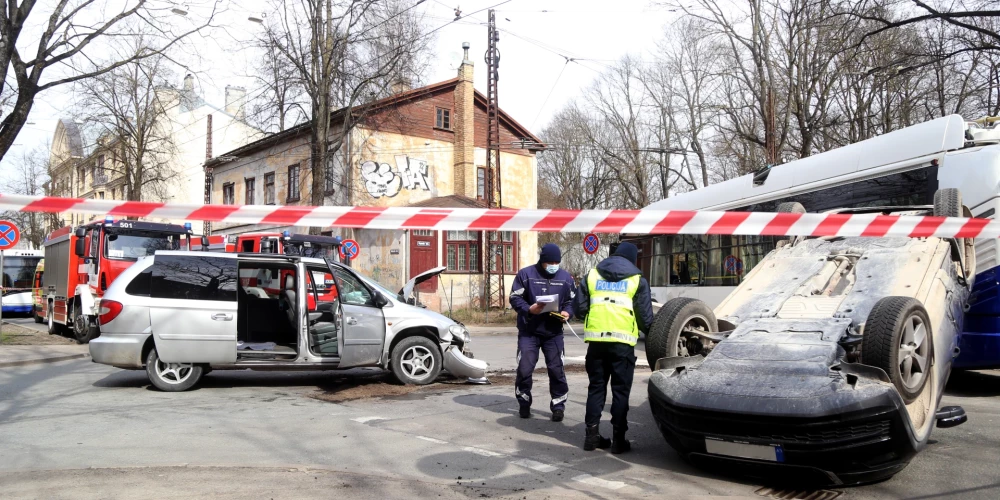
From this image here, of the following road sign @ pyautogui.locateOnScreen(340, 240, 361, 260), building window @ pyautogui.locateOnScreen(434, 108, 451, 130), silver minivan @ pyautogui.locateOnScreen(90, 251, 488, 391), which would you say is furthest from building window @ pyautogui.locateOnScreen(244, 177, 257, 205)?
silver minivan @ pyautogui.locateOnScreen(90, 251, 488, 391)

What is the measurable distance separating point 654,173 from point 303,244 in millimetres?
31495

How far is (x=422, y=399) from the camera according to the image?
352 inches

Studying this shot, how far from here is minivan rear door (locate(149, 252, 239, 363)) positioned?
30.2 feet

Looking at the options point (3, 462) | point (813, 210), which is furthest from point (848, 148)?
point (3, 462)

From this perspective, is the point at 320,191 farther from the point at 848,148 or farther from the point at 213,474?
the point at 213,474

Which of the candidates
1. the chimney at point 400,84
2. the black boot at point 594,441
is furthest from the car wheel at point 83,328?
the black boot at point 594,441

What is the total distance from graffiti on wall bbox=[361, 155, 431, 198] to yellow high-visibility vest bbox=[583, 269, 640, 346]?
2647 centimetres

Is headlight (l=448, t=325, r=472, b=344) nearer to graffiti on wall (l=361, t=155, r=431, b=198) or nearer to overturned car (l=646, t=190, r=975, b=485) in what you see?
overturned car (l=646, t=190, r=975, b=485)

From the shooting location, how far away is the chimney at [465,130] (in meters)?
33.6

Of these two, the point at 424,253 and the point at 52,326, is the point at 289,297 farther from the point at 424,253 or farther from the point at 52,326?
the point at 424,253

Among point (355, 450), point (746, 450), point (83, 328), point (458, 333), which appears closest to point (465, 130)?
point (83, 328)

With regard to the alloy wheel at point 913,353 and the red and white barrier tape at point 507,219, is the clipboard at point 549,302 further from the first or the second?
the alloy wheel at point 913,353

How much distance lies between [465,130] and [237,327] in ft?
82.0

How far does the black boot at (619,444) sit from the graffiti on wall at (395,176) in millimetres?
26748
